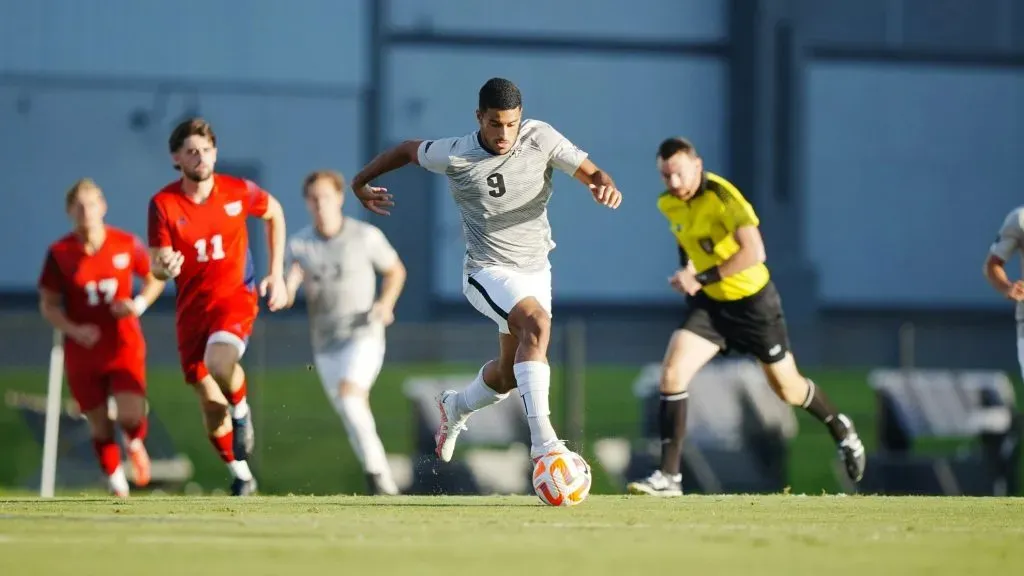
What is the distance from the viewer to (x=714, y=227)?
35.0 ft

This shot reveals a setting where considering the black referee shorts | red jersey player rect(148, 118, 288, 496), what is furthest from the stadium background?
red jersey player rect(148, 118, 288, 496)

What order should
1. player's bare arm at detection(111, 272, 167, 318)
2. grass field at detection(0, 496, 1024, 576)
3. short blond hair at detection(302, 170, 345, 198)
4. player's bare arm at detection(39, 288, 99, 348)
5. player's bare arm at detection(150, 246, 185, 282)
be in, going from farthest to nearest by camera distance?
short blond hair at detection(302, 170, 345, 198), player's bare arm at detection(39, 288, 99, 348), player's bare arm at detection(111, 272, 167, 318), player's bare arm at detection(150, 246, 185, 282), grass field at detection(0, 496, 1024, 576)

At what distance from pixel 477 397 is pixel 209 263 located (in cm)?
177

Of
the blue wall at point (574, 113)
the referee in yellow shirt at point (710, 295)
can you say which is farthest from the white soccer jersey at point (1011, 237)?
the blue wall at point (574, 113)

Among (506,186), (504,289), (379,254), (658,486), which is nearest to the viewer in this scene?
(504,289)

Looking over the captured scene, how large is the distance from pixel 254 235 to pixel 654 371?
50.5 ft

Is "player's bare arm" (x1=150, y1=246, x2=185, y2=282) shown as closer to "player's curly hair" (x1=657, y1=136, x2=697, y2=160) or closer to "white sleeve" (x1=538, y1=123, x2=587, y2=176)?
"white sleeve" (x1=538, y1=123, x2=587, y2=176)

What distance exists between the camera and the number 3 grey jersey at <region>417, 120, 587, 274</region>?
8859 mm

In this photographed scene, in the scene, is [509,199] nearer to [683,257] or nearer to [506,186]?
[506,186]

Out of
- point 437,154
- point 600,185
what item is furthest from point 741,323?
point 437,154

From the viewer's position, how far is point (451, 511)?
8.20m

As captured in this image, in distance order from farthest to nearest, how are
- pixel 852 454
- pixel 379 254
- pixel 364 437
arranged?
1. pixel 379 254
2. pixel 364 437
3. pixel 852 454

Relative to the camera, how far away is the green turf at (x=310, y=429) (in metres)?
16.8

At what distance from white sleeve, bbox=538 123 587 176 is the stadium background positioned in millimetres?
21741
